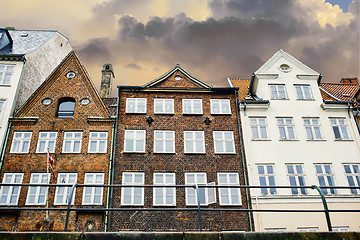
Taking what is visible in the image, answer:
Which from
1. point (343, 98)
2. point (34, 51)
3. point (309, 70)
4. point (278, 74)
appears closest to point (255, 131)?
point (278, 74)

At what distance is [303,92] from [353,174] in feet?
23.7

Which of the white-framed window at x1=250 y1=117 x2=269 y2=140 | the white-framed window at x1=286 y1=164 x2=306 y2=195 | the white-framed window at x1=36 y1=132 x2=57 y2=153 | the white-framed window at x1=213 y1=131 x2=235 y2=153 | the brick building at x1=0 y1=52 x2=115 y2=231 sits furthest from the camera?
the white-framed window at x1=250 y1=117 x2=269 y2=140

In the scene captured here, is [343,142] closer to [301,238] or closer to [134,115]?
[134,115]

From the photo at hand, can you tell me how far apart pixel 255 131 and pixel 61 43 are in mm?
22960

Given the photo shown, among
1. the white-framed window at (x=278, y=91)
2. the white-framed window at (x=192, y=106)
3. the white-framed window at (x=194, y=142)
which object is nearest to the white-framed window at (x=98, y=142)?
the white-framed window at (x=194, y=142)

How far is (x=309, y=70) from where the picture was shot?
27.5 m

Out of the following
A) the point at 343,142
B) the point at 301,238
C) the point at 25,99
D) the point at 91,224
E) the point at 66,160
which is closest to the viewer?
the point at 301,238

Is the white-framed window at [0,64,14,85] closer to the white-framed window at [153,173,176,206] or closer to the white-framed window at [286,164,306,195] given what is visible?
the white-framed window at [153,173,176,206]

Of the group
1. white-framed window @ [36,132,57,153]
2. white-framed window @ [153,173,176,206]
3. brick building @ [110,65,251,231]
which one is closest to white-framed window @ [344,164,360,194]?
brick building @ [110,65,251,231]

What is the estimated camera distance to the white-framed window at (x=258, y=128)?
2459 cm

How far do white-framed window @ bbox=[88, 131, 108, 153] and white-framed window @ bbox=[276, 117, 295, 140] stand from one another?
12879mm

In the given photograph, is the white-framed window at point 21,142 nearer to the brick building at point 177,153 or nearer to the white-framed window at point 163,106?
the brick building at point 177,153

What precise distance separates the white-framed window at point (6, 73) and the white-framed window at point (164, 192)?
45.8 ft

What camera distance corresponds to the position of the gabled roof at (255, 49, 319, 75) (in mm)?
27305
